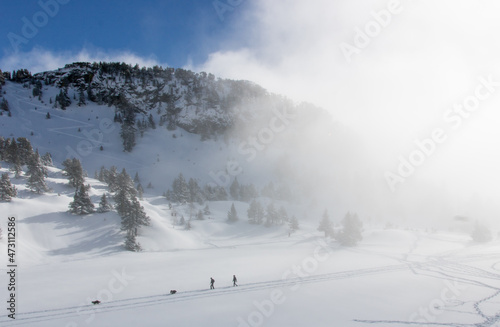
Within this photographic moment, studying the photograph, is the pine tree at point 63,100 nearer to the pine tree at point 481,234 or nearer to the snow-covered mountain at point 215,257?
the snow-covered mountain at point 215,257

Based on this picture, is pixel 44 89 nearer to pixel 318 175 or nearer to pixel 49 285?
pixel 318 175

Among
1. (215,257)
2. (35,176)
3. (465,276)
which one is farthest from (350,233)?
(35,176)

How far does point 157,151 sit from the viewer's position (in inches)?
5733

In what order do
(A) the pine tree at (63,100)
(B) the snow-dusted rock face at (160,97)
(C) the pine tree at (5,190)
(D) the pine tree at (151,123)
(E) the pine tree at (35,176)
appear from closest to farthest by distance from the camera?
(C) the pine tree at (5,190), (E) the pine tree at (35,176), (A) the pine tree at (63,100), (D) the pine tree at (151,123), (B) the snow-dusted rock face at (160,97)

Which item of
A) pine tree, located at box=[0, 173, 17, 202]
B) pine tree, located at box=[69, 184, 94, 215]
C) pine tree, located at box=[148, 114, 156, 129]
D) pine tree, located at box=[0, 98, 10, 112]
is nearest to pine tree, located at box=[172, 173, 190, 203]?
pine tree, located at box=[69, 184, 94, 215]

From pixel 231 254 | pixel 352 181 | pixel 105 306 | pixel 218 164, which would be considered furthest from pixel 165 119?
pixel 105 306

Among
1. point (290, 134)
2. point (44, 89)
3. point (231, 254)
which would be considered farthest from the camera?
point (290, 134)

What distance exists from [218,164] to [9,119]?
107 metres

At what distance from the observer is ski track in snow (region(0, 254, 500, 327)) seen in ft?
59.6

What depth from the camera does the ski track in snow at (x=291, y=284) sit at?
59.6 ft

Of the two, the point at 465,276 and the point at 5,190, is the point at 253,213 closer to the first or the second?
the point at 465,276

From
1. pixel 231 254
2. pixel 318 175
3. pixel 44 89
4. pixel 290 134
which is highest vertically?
pixel 44 89

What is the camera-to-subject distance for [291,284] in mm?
26062

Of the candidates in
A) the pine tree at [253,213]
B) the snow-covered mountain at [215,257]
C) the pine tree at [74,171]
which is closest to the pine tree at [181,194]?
the snow-covered mountain at [215,257]
